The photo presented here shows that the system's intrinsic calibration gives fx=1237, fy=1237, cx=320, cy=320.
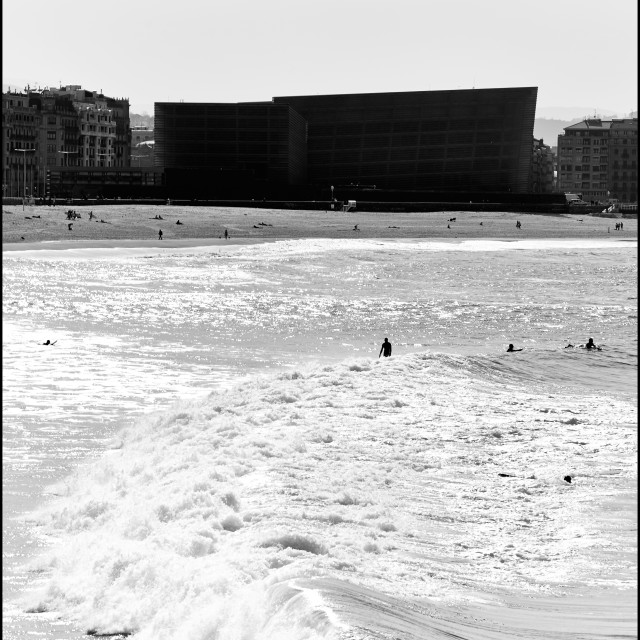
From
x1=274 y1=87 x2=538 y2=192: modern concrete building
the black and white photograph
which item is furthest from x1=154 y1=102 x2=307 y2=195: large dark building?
the black and white photograph

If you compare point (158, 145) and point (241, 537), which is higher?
point (158, 145)

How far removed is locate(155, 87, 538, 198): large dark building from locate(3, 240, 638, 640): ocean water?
131 meters

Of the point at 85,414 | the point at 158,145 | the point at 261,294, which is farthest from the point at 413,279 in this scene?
the point at 158,145

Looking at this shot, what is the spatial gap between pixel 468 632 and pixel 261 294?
4079 centimetres

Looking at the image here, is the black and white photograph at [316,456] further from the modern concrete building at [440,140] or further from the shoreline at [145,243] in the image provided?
the modern concrete building at [440,140]

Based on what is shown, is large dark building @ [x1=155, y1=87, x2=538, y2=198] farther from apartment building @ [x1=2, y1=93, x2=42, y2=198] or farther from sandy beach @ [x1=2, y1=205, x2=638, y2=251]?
sandy beach @ [x1=2, y1=205, x2=638, y2=251]

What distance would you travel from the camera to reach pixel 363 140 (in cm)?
18338

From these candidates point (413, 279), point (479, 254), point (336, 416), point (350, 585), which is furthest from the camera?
point (479, 254)

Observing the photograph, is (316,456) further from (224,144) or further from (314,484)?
(224,144)

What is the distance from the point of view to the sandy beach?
95.8 meters

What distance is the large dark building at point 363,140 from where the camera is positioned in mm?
169375

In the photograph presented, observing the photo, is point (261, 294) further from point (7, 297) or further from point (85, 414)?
point (85, 414)

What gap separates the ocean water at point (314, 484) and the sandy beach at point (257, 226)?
174 feet

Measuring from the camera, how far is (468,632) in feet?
40.5
